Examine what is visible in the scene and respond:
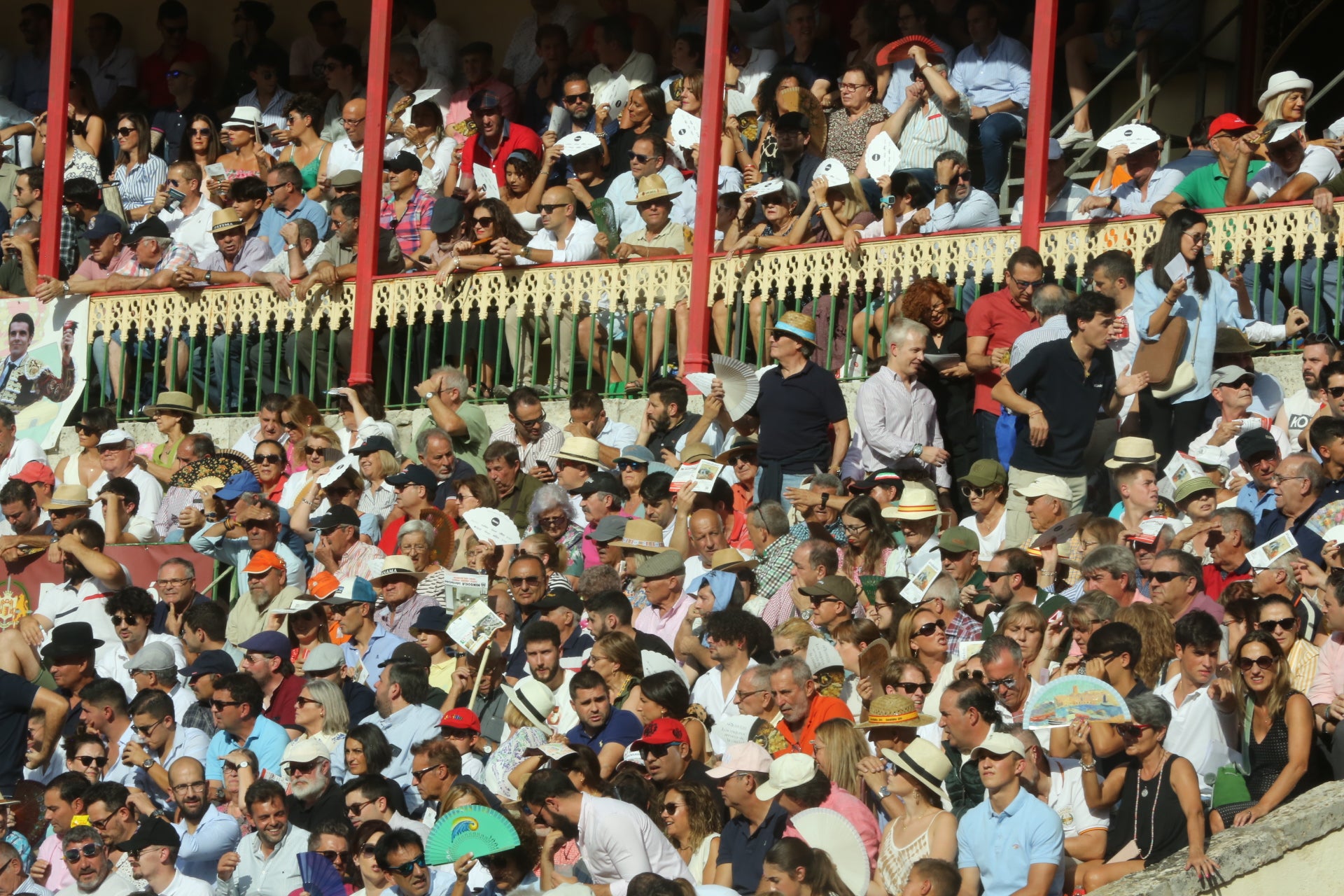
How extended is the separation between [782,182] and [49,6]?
985cm

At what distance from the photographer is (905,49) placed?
17875mm

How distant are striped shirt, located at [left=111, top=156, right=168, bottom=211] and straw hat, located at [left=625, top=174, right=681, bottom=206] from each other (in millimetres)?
5270

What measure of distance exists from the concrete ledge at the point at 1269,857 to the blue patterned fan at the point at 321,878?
3445 mm

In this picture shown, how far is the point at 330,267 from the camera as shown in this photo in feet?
62.5

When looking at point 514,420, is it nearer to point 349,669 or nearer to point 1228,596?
point 349,669

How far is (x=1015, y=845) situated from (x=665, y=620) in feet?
12.5

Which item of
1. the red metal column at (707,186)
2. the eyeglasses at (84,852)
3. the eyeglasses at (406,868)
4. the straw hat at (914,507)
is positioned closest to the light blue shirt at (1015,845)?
the eyeglasses at (406,868)

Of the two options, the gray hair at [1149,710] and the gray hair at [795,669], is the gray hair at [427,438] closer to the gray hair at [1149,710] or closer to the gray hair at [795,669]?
the gray hair at [795,669]

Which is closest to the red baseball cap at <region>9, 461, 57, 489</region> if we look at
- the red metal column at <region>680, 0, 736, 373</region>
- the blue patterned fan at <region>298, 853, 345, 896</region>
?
the red metal column at <region>680, 0, 736, 373</region>

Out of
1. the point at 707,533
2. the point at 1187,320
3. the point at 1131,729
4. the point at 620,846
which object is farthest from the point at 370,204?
the point at 1131,729

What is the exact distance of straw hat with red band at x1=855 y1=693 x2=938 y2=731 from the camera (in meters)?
11.1

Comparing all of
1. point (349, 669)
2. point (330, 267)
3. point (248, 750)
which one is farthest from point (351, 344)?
point (248, 750)

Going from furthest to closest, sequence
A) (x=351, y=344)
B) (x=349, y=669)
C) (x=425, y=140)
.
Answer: (x=425, y=140) → (x=351, y=344) → (x=349, y=669)

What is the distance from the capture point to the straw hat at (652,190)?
1769 centimetres
